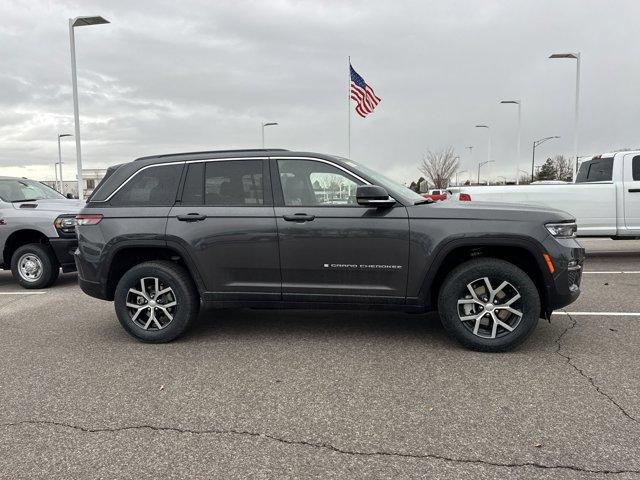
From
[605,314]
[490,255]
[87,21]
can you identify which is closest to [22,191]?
[490,255]

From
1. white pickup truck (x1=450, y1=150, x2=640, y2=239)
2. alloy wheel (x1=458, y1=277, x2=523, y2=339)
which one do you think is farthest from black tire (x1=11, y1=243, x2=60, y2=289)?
white pickup truck (x1=450, y1=150, x2=640, y2=239)

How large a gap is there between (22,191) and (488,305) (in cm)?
808

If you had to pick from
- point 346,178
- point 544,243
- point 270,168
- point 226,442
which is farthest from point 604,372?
point 270,168

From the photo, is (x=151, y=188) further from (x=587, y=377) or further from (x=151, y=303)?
(x=587, y=377)

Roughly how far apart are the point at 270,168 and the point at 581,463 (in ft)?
10.9

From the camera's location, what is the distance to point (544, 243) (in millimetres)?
4293

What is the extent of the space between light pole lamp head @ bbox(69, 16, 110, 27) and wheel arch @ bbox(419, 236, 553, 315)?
16014 mm

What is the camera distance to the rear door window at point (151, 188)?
16.2ft

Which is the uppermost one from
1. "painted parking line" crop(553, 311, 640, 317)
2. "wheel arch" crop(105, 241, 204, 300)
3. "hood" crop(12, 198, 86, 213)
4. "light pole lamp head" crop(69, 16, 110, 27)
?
"light pole lamp head" crop(69, 16, 110, 27)

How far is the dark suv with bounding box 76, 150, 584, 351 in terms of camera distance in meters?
4.37

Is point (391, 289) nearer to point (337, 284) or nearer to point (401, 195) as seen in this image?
point (337, 284)

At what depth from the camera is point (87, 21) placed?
662 inches

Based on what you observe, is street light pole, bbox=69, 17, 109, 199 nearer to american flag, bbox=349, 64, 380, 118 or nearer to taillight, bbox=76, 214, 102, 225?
american flag, bbox=349, 64, 380, 118

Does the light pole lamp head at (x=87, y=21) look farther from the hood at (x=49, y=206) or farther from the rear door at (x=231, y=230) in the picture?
the rear door at (x=231, y=230)
